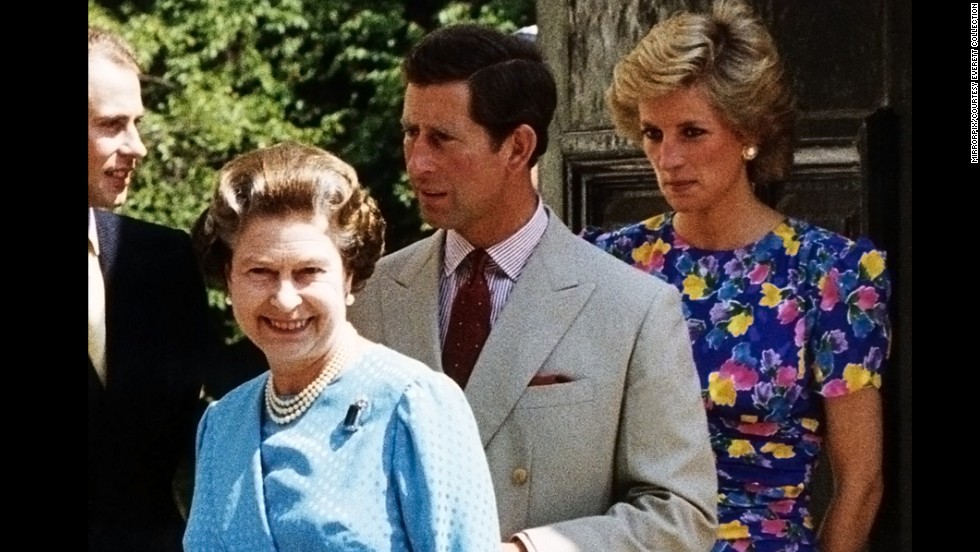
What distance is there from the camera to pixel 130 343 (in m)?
3.08

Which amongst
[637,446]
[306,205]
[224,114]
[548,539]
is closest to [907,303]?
[637,446]

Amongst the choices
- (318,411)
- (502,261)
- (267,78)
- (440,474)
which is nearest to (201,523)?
(318,411)

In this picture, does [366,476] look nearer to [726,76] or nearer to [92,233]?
[92,233]

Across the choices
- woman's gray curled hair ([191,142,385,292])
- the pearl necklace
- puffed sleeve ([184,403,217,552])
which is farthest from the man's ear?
puffed sleeve ([184,403,217,552])

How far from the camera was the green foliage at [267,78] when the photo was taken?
15.0ft

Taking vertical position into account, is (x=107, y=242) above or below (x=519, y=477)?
above

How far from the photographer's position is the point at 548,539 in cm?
261

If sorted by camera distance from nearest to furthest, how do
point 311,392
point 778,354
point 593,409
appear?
point 311,392 → point 593,409 → point 778,354

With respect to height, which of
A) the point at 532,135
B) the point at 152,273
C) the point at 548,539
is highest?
the point at 532,135

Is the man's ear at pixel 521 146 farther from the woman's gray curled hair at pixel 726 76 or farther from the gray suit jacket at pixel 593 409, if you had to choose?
the woman's gray curled hair at pixel 726 76

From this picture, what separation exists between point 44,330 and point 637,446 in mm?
949

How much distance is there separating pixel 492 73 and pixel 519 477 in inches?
24.3

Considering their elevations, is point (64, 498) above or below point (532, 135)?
below

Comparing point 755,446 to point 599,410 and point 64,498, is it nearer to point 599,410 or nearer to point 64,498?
point 599,410
